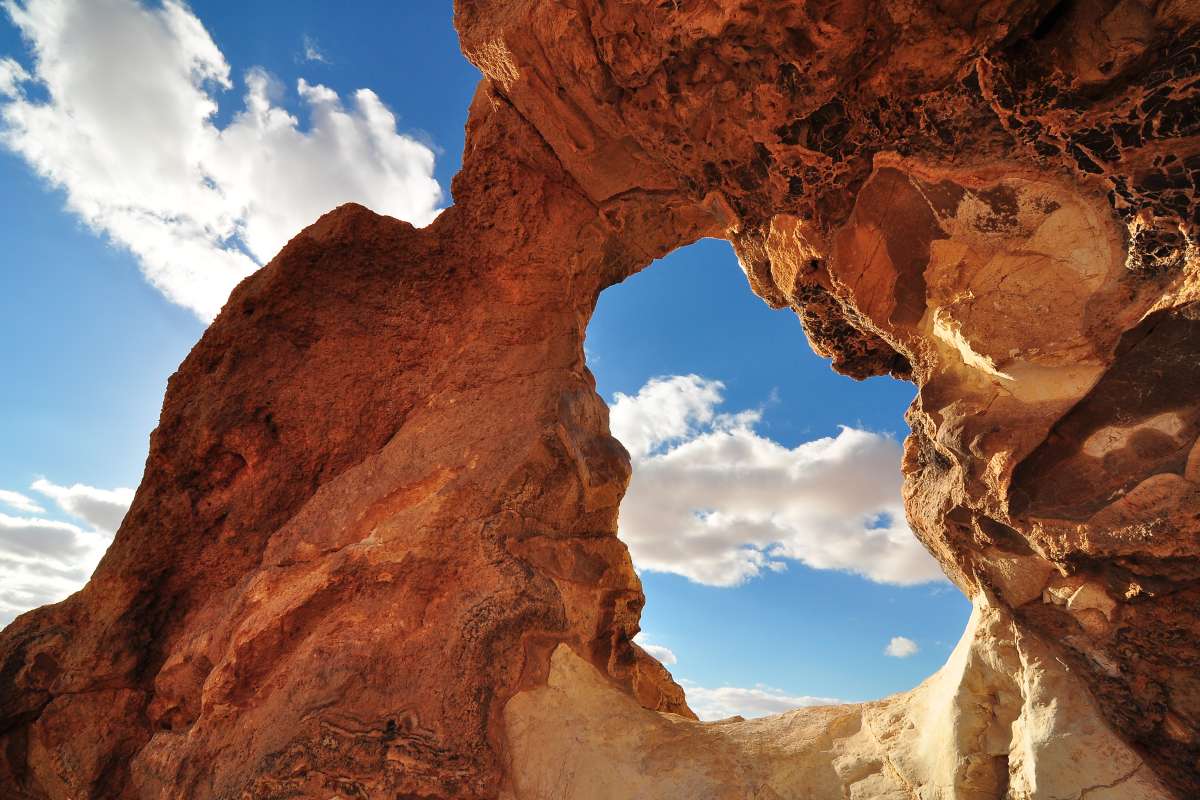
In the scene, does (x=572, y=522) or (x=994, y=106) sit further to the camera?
(x=572, y=522)

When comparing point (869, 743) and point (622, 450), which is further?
point (622, 450)

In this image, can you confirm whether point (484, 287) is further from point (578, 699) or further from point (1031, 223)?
point (1031, 223)

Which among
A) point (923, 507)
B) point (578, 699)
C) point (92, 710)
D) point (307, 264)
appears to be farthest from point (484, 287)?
point (92, 710)

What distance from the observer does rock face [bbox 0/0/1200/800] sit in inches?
93.5

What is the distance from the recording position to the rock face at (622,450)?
238 cm

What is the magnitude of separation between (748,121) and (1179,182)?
1620 mm

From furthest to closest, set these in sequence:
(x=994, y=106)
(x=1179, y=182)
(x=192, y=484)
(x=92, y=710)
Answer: (x=192, y=484)
(x=92, y=710)
(x=994, y=106)
(x=1179, y=182)

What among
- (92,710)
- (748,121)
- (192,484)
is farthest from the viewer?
(192,484)

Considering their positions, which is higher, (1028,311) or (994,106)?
(994,106)

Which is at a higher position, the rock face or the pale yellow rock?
the rock face

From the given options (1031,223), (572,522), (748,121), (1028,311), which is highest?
(748,121)

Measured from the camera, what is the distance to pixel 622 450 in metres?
4.33

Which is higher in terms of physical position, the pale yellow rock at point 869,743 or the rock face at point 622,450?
the rock face at point 622,450

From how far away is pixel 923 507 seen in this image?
3225mm
